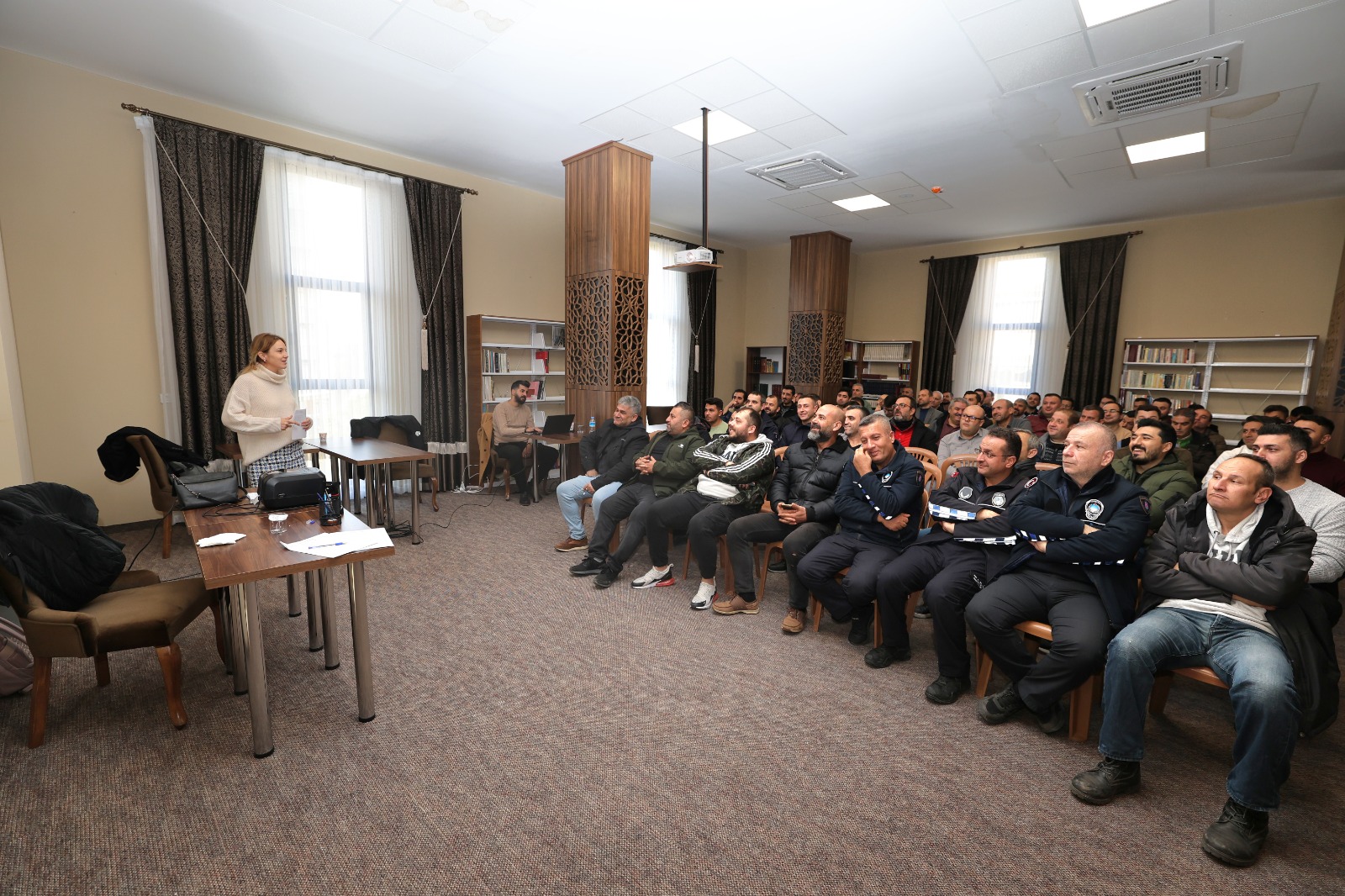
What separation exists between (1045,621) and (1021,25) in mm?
3361

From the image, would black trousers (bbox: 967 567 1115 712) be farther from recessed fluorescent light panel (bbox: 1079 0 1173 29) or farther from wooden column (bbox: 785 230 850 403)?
wooden column (bbox: 785 230 850 403)

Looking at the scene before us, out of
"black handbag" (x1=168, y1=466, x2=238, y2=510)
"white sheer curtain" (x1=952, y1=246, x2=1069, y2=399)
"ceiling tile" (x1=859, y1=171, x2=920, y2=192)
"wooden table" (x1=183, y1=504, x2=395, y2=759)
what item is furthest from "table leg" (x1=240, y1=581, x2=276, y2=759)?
"white sheer curtain" (x1=952, y1=246, x2=1069, y2=399)

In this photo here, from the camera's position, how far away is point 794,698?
2.61 meters

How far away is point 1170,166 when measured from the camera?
5.63 m

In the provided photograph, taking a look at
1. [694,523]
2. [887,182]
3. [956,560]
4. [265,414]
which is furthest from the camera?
[887,182]

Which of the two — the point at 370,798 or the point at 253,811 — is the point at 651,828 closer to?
the point at 370,798

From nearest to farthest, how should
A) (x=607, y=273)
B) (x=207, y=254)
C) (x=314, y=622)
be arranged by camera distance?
(x=314, y=622), (x=207, y=254), (x=607, y=273)

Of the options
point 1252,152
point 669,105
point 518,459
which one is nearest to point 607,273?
point 669,105

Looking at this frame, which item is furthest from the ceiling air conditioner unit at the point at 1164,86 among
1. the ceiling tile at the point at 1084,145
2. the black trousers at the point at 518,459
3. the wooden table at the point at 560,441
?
the black trousers at the point at 518,459

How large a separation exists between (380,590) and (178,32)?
12.5 feet

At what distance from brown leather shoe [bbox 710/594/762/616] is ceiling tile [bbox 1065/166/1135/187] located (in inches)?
221

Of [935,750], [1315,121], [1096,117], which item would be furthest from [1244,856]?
[1315,121]

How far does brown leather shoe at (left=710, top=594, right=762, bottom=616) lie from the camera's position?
3492mm

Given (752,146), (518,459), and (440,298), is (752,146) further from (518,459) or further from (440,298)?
(518,459)
